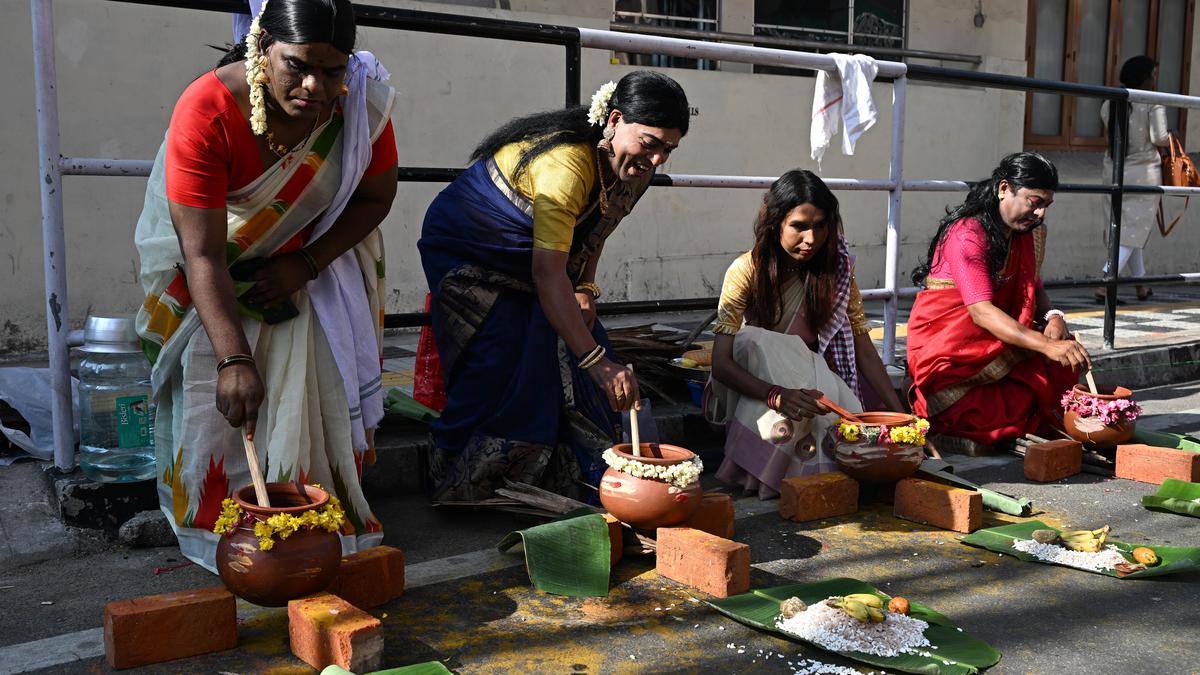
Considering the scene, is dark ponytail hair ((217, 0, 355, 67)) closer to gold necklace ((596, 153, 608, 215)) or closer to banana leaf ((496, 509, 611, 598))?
gold necklace ((596, 153, 608, 215))

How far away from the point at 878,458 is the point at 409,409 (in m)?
1.65

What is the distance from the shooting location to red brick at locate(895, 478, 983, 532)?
3508mm

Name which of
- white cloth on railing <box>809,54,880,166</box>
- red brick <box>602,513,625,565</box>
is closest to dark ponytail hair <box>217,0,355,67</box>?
red brick <box>602,513,625,565</box>

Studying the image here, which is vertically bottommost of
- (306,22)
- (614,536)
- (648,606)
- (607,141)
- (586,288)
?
(648,606)

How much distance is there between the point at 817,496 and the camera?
3613 mm

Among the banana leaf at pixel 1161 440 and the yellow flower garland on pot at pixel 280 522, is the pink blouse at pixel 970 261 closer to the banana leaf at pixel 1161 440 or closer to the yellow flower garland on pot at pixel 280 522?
the banana leaf at pixel 1161 440

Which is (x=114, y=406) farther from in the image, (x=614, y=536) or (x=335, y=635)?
(x=614, y=536)

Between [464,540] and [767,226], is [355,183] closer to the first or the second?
[464,540]

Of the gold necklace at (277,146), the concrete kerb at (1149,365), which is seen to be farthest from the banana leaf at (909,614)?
the concrete kerb at (1149,365)

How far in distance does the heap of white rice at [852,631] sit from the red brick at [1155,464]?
1930mm

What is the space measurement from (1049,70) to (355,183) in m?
8.72

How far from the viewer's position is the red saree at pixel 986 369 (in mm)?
4586

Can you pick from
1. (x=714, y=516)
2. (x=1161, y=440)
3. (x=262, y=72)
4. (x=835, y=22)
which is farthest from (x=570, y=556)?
(x=835, y=22)

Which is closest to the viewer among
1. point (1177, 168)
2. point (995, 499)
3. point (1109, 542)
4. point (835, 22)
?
point (1109, 542)
